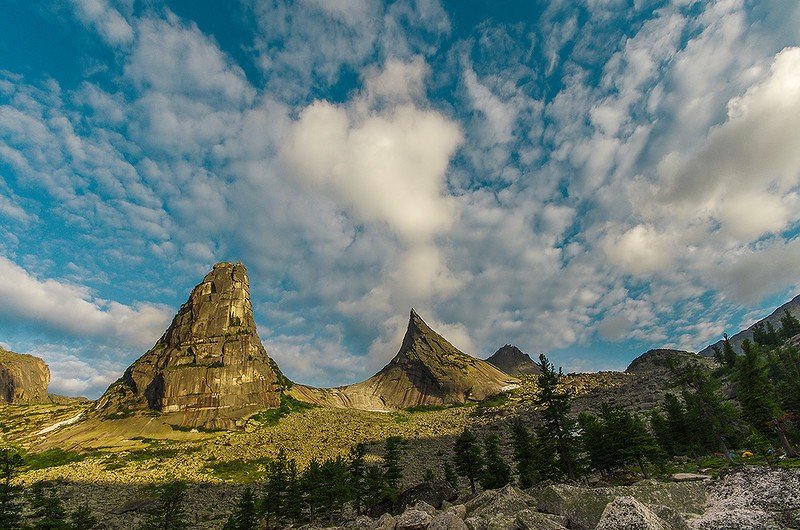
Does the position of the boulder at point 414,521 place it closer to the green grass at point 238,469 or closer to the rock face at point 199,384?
the green grass at point 238,469

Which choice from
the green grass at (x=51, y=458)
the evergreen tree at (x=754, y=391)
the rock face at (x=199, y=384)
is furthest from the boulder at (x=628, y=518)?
the rock face at (x=199, y=384)

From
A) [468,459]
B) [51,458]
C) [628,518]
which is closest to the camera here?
[628,518]

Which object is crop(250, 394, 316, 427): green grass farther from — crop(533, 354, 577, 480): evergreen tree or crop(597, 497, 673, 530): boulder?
crop(597, 497, 673, 530): boulder

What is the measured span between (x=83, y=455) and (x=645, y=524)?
160170 mm

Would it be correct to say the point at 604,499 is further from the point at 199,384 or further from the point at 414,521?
the point at 199,384

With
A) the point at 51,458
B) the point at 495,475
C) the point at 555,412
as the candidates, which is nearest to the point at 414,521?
the point at 555,412

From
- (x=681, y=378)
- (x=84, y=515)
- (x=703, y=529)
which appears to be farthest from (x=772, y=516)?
(x=84, y=515)

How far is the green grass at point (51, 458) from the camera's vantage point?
358 ft

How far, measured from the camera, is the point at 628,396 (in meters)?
135

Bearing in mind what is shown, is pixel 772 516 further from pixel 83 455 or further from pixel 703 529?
pixel 83 455

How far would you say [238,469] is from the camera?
320 ft

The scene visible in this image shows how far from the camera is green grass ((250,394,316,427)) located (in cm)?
16312

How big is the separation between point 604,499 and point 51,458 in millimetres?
161017

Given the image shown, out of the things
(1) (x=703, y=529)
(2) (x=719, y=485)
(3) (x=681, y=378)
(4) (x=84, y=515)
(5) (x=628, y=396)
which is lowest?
(4) (x=84, y=515)
